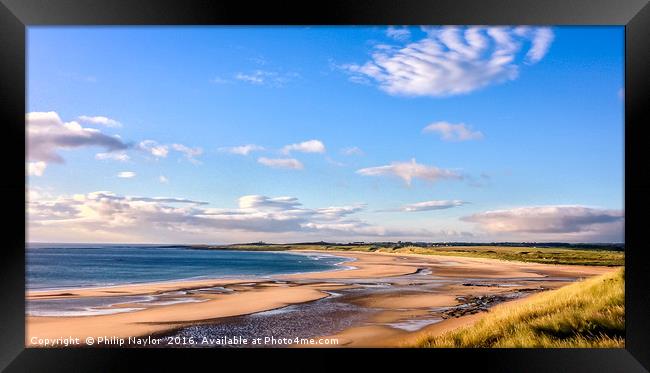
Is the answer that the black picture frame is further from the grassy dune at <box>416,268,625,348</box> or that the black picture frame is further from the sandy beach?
the sandy beach

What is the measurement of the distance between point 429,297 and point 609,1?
29.9ft

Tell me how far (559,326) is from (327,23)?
5406 mm

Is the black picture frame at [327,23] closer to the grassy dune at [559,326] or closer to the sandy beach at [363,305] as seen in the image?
the grassy dune at [559,326]

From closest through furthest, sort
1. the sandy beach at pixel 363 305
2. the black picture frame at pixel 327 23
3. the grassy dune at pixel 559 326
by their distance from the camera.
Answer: the black picture frame at pixel 327 23
the grassy dune at pixel 559 326
the sandy beach at pixel 363 305

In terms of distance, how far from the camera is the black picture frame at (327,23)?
17.9ft

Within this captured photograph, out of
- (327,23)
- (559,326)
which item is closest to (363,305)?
(559,326)

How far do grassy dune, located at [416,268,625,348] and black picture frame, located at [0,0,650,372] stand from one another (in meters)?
0.62

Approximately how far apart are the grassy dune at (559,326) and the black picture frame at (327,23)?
2.04 feet

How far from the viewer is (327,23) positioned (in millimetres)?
5805

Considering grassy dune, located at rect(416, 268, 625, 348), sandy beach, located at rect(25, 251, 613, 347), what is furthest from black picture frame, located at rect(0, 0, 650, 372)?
sandy beach, located at rect(25, 251, 613, 347)

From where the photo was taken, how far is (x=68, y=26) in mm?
5832

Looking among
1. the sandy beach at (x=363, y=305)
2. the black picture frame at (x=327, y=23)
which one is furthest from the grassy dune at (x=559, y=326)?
the sandy beach at (x=363, y=305)

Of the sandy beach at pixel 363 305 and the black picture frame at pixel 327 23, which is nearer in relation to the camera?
the black picture frame at pixel 327 23

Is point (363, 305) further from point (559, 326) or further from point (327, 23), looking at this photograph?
point (327, 23)
